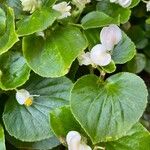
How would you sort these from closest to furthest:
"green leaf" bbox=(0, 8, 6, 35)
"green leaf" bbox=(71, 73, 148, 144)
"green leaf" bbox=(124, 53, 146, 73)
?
"green leaf" bbox=(71, 73, 148, 144) → "green leaf" bbox=(0, 8, 6, 35) → "green leaf" bbox=(124, 53, 146, 73)

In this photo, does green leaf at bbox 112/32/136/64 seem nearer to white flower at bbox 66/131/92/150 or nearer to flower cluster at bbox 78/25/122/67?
flower cluster at bbox 78/25/122/67

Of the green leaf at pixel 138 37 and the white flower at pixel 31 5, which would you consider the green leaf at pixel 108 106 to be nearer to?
the white flower at pixel 31 5

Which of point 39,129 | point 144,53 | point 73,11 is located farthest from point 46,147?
point 144,53

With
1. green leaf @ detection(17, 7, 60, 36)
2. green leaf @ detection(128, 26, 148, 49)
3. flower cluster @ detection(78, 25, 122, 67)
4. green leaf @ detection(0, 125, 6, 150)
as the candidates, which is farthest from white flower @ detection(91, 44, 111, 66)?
green leaf @ detection(128, 26, 148, 49)

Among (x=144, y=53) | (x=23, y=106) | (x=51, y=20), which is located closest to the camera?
(x=51, y=20)

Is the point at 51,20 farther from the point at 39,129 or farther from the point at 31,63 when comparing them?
the point at 39,129

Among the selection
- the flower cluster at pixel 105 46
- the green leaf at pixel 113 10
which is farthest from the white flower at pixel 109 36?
the green leaf at pixel 113 10
